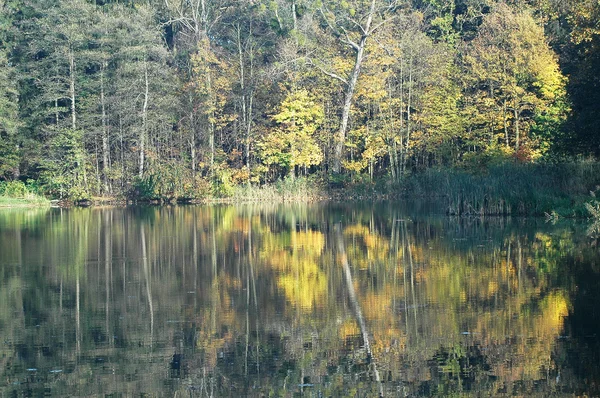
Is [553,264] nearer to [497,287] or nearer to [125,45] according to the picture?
[497,287]

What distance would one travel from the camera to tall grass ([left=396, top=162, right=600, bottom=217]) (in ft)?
73.2

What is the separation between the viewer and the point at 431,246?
1670 cm

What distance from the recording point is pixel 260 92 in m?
42.7

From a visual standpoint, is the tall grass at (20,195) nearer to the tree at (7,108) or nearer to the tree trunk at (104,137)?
the tree at (7,108)

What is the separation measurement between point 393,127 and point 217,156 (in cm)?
908

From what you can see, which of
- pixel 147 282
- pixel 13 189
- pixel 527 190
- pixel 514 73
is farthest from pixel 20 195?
pixel 147 282

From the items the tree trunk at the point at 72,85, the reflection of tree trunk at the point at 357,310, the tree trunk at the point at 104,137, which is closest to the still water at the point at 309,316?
the reflection of tree trunk at the point at 357,310

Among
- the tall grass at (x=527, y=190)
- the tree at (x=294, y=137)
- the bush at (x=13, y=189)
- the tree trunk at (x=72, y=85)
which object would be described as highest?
the tree trunk at (x=72, y=85)

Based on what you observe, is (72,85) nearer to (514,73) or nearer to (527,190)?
(514,73)

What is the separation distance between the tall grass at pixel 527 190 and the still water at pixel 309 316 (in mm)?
3283

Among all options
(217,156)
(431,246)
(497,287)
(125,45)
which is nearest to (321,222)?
(431,246)

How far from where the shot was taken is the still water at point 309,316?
728cm

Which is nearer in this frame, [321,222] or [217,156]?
[321,222]

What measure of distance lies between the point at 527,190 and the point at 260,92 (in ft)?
72.8
